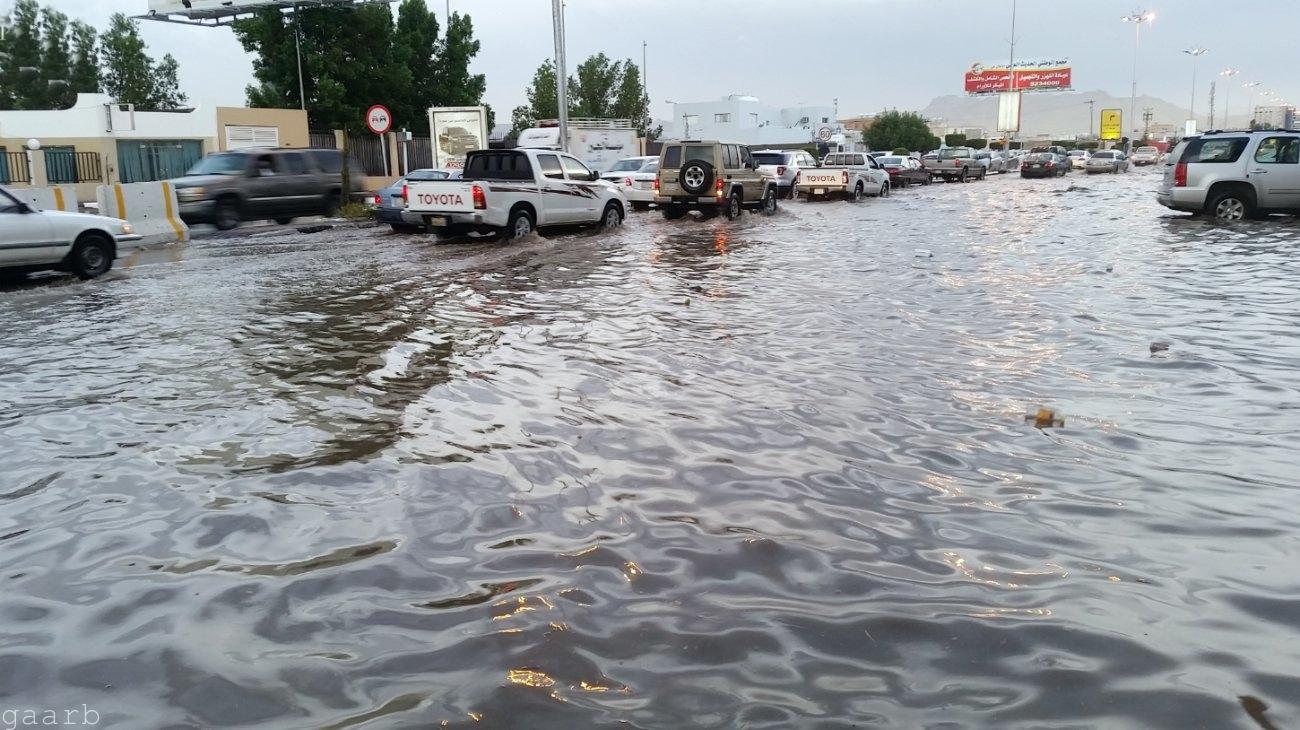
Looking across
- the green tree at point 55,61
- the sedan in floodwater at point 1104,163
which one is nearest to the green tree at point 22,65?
the green tree at point 55,61

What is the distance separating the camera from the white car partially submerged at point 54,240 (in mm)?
13047

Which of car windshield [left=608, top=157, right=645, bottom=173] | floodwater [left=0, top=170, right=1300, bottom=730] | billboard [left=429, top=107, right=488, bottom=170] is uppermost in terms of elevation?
billboard [left=429, top=107, right=488, bottom=170]

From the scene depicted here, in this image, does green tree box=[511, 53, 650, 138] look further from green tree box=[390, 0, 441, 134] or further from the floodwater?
the floodwater

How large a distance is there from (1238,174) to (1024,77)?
332 ft

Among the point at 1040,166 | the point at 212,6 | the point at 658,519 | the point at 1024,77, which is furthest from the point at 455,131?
the point at 1024,77

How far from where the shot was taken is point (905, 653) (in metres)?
3.41

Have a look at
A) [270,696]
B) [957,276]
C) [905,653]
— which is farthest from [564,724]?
[957,276]

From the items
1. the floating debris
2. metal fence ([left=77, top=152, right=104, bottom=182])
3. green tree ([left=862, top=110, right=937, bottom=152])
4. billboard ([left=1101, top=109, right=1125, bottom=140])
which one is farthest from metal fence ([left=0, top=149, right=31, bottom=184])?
billboard ([left=1101, top=109, right=1125, bottom=140])

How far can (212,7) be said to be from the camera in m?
39.3

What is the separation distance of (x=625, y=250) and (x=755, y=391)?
35.6 feet

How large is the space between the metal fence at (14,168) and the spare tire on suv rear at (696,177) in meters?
22.7

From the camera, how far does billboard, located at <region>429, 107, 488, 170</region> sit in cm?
3281

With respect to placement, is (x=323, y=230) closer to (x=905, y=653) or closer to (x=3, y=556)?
(x=3, y=556)

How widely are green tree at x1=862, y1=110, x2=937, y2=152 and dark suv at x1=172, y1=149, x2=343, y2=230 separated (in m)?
95.8
